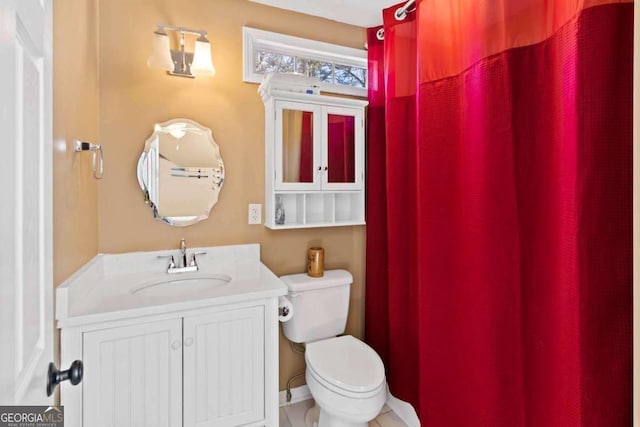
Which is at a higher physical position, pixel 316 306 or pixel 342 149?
pixel 342 149

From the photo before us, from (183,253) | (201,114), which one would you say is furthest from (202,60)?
(183,253)

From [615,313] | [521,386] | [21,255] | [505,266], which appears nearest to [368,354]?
[521,386]

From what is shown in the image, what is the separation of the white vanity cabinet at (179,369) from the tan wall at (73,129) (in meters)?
0.31

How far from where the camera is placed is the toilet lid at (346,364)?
1.45 metres

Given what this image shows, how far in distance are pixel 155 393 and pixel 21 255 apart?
3.23ft

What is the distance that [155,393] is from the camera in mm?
1282

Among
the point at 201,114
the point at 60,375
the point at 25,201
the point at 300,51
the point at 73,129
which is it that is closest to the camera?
the point at 25,201

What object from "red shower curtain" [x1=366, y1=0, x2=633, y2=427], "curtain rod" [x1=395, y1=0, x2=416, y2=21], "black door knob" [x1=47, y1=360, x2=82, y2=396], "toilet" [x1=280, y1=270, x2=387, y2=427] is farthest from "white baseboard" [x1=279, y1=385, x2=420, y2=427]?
"curtain rod" [x1=395, y1=0, x2=416, y2=21]

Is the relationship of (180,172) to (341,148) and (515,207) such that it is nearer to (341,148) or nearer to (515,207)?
(341,148)

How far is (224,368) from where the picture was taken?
1.39m

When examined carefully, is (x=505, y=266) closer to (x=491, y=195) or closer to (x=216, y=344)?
(x=491, y=195)

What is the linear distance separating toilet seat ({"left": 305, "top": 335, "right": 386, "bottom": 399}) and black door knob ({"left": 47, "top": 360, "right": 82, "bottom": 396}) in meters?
1.02

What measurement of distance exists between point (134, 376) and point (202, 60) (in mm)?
1482

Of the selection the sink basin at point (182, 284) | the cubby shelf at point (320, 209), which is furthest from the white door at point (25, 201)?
the cubby shelf at point (320, 209)
